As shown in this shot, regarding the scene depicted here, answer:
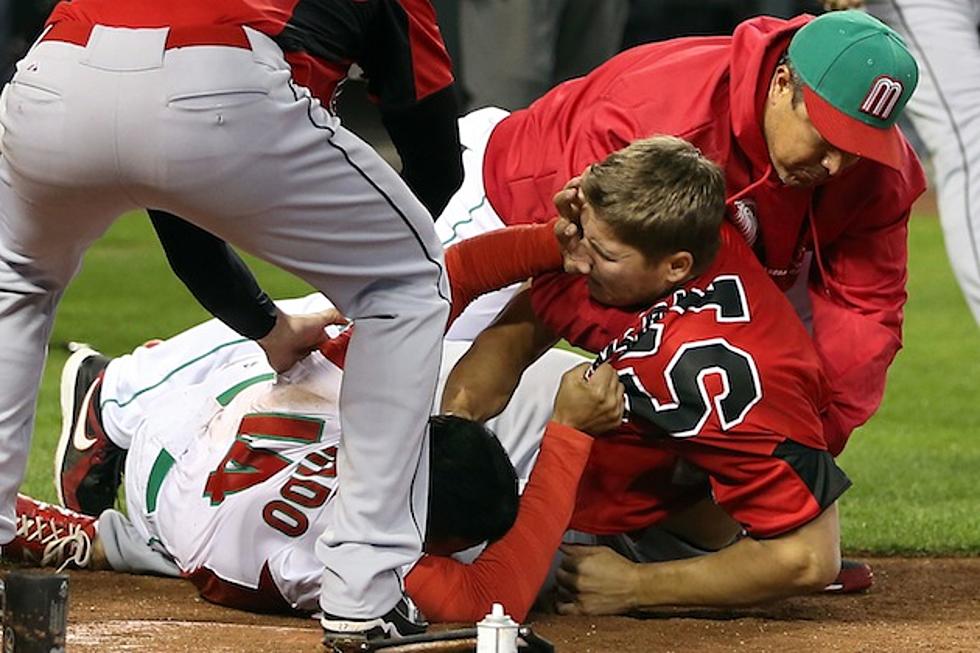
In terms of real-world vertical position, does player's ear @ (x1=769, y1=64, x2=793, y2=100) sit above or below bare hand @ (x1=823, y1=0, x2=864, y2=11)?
above

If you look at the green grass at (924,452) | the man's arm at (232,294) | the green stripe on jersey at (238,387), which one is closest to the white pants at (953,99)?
the green grass at (924,452)

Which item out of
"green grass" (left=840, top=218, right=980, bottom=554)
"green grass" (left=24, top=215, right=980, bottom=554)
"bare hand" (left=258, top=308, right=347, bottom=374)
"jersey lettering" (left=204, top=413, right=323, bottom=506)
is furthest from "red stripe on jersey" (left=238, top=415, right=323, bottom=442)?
"green grass" (left=840, top=218, right=980, bottom=554)

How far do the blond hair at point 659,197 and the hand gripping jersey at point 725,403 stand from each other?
0.48 feet

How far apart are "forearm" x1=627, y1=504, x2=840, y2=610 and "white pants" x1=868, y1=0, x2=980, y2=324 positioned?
2.13m

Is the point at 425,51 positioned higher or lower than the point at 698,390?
higher

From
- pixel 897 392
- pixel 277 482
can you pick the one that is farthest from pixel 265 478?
pixel 897 392

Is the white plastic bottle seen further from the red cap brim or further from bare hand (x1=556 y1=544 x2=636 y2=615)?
the red cap brim

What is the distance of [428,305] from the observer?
322 cm

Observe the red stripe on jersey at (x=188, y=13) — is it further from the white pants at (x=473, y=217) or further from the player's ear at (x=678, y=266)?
the white pants at (x=473, y=217)

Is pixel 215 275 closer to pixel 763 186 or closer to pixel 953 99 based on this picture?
pixel 763 186

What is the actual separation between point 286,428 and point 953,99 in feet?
8.74

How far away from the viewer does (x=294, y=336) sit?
3953 mm

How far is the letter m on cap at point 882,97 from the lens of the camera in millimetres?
3801

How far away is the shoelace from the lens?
165 inches
